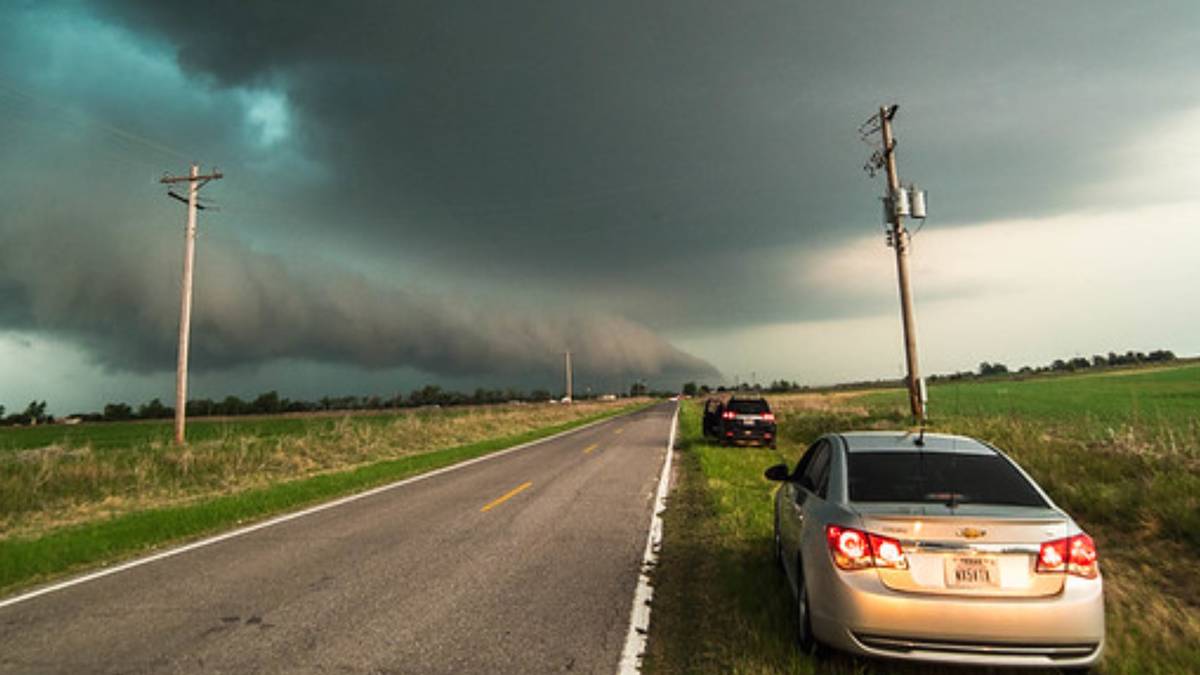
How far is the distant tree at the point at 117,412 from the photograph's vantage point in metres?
85.6

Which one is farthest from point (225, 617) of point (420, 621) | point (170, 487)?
point (170, 487)

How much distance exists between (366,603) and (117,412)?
104 metres

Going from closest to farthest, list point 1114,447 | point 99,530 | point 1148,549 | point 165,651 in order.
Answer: point 165,651
point 1148,549
point 99,530
point 1114,447

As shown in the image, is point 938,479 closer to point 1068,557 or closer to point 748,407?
point 1068,557

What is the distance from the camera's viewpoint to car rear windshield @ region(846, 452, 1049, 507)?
165 inches

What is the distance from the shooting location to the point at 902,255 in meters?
17.2

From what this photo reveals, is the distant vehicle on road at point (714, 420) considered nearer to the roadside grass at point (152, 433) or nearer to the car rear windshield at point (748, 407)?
the car rear windshield at point (748, 407)

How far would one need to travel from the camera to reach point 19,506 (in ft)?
37.6

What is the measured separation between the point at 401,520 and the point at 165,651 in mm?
5038

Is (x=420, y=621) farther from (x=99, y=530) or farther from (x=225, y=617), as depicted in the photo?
(x=99, y=530)

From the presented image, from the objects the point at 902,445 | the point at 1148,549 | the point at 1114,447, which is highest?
the point at 902,445

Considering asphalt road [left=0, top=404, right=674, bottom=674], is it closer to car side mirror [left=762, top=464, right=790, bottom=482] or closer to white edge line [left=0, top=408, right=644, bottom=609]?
white edge line [left=0, top=408, right=644, bottom=609]

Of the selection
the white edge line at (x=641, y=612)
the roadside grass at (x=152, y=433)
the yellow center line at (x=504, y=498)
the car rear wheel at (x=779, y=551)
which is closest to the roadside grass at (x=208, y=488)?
the roadside grass at (x=152, y=433)

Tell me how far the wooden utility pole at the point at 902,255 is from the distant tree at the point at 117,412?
10142 centimetres
